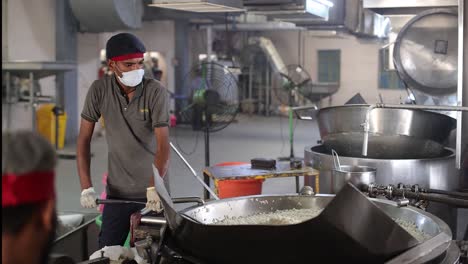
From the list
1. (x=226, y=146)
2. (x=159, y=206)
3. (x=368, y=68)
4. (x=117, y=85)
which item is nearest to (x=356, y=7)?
(x=226, y=146)

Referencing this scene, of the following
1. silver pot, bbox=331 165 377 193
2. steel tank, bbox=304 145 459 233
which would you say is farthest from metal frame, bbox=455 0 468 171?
silver pot, bbox=331 165 377 193

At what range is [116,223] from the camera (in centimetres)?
270

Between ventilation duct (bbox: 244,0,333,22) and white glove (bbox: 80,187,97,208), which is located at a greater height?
ventilation duct (bbox: 244,0,333,22)

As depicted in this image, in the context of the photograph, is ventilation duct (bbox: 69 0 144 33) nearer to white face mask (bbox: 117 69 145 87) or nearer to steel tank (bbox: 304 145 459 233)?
steel tank (bbox: 304 145 459 233)

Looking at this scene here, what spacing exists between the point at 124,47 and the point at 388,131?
1.76 meters

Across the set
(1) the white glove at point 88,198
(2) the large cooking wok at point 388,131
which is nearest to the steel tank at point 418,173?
(2) the large cooking wok at point 388,131

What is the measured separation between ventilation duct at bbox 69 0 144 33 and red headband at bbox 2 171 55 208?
586 cm

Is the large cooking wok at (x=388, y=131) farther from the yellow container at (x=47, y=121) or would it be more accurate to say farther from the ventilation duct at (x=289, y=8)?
the yellow container at (x=47, y=121)

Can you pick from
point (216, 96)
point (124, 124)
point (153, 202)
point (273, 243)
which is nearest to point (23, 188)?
point (273, 243)

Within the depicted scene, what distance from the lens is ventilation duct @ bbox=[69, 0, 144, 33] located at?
6.58 meters

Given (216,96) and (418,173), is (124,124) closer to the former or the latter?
(418,173)

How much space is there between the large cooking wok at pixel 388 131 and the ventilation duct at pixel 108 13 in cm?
350

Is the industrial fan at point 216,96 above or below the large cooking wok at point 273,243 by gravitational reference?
above

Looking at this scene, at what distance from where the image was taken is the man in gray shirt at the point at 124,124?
264 cm
